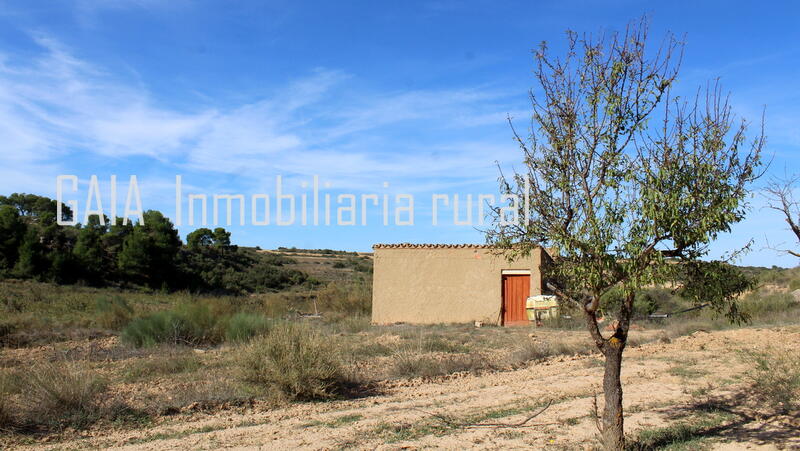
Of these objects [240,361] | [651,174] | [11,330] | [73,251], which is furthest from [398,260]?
[73,251]

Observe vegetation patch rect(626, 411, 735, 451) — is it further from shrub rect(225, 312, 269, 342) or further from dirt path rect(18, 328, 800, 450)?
shrub rect(225, 312, 269, 342)

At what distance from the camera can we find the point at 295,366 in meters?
9.57

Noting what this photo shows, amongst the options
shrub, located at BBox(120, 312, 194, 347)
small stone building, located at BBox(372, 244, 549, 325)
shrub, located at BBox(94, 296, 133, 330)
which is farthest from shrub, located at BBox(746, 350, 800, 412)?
shrub, located at BBox(94, 296, 133, 330)

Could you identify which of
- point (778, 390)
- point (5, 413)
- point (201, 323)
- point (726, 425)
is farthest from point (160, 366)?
point (778, 390)

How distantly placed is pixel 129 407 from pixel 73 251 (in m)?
30.3

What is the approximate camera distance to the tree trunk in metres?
5.96

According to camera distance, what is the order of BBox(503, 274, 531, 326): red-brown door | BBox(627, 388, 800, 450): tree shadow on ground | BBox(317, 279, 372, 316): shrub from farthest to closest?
BBox(317, 279, 372, 316): shrub
BBox(503, 274, 531, 326): red-brown door
BBox(627, 388, 800, 450): tree shadow on ground

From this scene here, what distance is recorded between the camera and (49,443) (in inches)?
290

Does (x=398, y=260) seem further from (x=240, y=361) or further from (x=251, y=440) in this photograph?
(x=251, y=440)

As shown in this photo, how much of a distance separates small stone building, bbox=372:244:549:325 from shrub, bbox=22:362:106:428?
15335mm

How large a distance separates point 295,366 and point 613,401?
16.4 feet

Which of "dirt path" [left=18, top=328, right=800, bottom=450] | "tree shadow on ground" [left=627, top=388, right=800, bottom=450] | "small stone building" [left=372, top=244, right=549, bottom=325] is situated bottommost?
"dirt path" [left=18, top=328, right=800, bottom=450]

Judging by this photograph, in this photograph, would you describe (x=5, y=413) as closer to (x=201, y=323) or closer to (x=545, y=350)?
(x=201, y=323)

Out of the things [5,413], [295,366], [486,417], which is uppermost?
[295,366]
